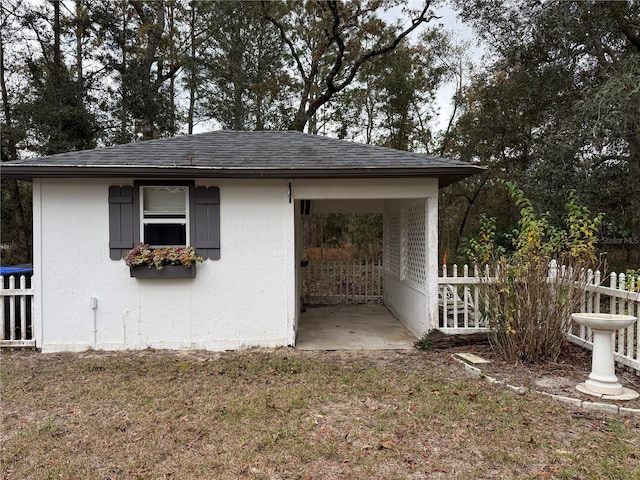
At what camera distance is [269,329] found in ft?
19.7

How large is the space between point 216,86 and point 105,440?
1452 centimetres

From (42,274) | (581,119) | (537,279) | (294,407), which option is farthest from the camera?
(581,119)

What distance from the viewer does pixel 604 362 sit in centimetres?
414

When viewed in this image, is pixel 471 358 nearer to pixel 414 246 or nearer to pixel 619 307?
pixel 619 307

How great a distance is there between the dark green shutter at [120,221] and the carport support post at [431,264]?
4229mm

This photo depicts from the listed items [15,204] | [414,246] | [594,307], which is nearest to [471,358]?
[594,307]

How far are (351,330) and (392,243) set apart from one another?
8.09 feet

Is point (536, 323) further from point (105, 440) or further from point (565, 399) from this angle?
point (105, 440)

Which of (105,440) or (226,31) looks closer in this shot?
(105,440)

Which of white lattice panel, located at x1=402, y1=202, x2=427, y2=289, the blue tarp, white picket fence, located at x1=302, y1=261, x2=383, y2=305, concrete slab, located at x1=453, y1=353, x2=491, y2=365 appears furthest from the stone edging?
the blue tarp

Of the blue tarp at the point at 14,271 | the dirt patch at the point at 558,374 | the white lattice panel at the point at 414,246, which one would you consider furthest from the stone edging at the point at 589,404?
the blue tarp at the point at 14,271

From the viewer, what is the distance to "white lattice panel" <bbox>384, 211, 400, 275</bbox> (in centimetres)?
830

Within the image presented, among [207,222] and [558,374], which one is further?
[207,222]

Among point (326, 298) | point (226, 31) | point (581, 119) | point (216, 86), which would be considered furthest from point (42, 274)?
point (226, 31)
